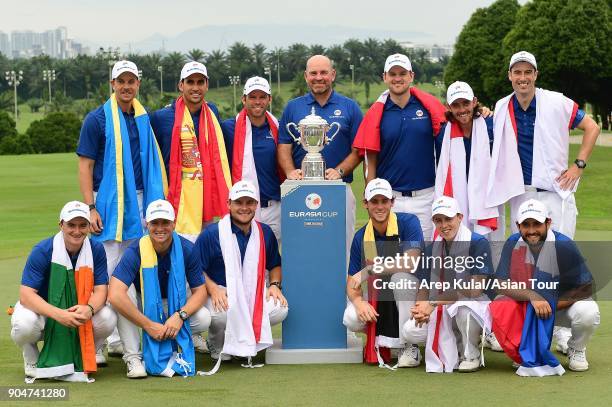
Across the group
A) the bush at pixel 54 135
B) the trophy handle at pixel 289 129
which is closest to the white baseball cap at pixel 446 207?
the trophy handle at pixel 289 129

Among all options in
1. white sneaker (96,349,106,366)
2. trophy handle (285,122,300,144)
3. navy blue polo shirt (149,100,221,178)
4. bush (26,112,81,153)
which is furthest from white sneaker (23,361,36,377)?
bush (26,112,81,153)

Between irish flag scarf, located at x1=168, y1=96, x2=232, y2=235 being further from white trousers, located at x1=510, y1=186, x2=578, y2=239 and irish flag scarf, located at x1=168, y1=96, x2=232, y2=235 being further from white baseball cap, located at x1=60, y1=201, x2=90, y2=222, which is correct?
white trousers, located at x1=510, y1=186, x2=578, y2=239

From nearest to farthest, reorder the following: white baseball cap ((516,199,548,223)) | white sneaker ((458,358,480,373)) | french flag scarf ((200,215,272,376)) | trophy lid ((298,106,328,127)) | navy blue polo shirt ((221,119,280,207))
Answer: white baseball cap ((516,199,548,223)) < white sneaker ((458,358,480,373)) < french flag scarf ((200,215,272,376)) < trophy lid ((298,106,328,127)) < navy blue polo shirt ((221,119,280,207))

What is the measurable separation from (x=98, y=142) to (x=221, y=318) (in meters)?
1.87

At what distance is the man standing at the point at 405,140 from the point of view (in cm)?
951

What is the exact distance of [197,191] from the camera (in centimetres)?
960

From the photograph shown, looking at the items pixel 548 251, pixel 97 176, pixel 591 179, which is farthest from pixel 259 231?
pixel 591 179

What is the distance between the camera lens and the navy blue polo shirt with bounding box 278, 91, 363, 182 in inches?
389

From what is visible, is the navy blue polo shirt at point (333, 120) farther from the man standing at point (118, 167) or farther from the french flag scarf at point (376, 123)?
the man standing at point (118, 167)

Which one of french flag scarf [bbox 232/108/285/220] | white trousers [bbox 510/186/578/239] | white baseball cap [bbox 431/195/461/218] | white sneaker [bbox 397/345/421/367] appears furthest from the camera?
french flag scarf [bbox 232/108/285/220]

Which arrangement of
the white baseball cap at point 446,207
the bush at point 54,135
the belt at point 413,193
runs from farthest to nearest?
the bush at point 54,135 → the belt at point 413,193 → the white baseball cap at point 446,207

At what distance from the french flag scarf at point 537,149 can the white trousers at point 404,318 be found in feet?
3.84

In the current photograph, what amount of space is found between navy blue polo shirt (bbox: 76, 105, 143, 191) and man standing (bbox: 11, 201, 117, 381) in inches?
46.6

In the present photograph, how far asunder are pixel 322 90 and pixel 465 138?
1.38 metres
